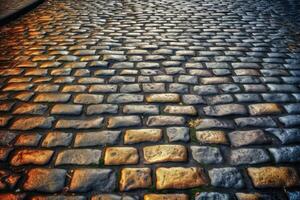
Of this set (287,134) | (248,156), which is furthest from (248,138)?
(287,134)

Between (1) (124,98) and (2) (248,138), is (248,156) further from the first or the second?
(1) (124,98)

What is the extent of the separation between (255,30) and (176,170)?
3.91 meters

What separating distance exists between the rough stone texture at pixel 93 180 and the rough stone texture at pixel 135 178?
0.22 ft

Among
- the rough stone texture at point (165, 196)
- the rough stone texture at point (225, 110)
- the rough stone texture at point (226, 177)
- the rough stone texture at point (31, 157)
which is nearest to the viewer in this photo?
the rough stone texture at point (165, 196)

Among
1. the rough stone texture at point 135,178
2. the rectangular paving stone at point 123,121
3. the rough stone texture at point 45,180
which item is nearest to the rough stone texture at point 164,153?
the rough stone texture at point 135,178

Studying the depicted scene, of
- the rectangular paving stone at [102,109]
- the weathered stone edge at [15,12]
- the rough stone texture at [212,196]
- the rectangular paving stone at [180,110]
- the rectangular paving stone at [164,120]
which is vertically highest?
the rough stone texture at [212,196]

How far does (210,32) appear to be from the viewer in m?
5.01

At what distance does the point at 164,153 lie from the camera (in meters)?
2.16

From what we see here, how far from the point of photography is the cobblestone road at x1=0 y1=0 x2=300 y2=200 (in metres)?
1.93

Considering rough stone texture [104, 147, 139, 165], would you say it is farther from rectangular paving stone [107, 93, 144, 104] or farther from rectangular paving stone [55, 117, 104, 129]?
rectangular paving stone [107, 93, 144, 104]

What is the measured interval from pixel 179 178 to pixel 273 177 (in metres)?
0.63

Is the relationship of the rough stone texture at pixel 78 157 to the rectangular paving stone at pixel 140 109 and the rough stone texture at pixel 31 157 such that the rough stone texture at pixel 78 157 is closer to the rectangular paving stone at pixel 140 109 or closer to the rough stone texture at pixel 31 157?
the rough stone texture at pixel 31 157

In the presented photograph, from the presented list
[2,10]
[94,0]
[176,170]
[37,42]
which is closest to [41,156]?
[176,170]

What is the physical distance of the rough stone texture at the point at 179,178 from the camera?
1.89 metres
